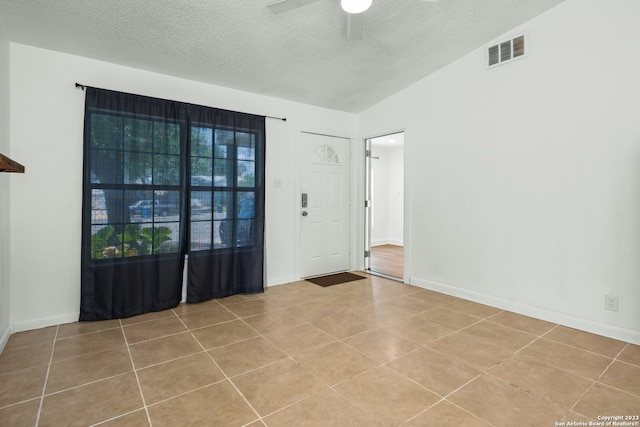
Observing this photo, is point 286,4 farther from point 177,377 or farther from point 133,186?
point 177,377

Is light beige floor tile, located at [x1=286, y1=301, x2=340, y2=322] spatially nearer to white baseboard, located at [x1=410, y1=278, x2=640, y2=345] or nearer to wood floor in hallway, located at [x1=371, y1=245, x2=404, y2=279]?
white baseboard, located at [x1=410, y1=278, x2=640, y2=345]

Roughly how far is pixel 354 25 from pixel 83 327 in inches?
136

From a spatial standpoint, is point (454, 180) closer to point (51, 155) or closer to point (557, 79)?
point (557, 79)

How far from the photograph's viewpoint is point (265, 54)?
331cm

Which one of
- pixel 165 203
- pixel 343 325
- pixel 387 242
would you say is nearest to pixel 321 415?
pixel 343 325

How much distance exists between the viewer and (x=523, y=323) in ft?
10.1

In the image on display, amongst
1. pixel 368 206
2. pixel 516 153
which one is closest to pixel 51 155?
pixel 368 206

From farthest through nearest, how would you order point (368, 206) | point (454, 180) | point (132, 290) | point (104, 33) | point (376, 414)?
point (368, 206)
point (454, 180)
point (132, 290)
point (104, 33)
point (376, 414)

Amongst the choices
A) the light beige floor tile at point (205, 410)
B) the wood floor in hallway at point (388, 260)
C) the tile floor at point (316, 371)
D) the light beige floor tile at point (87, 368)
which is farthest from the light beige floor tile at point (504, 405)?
the wood floor in hallway at point (388, 260)

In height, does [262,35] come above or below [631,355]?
above

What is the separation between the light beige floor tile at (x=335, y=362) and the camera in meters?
2.19

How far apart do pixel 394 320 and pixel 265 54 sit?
2908mm

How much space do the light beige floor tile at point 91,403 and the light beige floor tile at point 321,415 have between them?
83 cm

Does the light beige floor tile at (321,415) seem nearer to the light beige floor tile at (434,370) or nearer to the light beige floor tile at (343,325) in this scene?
the light beige floor tile at (434,370)
